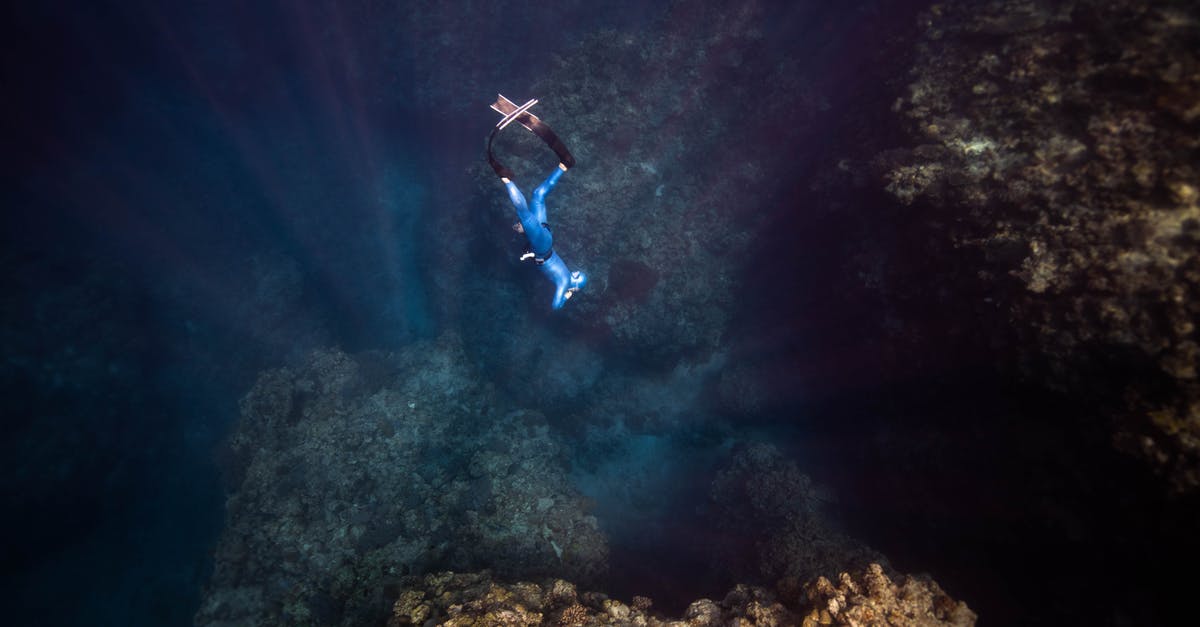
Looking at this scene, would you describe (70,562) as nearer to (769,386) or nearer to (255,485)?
(255,485)

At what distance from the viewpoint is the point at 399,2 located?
10.7m

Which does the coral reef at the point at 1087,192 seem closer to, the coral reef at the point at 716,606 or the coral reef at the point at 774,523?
the coral reef at the point at 716,606

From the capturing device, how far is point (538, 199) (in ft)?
19.9

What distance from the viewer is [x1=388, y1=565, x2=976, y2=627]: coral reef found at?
3793mm

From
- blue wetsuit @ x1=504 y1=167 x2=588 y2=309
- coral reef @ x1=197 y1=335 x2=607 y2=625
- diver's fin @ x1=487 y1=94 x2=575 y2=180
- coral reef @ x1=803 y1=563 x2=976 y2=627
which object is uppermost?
diver's fin @ x1=487 y1=94 x2=575 y2=180

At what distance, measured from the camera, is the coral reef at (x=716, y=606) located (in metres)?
3.79

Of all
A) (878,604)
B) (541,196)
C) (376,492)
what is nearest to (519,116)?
(541,196)

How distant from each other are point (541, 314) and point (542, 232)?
3.56m

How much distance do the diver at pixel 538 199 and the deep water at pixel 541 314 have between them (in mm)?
2012

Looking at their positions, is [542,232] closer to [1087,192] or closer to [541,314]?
[541,314]

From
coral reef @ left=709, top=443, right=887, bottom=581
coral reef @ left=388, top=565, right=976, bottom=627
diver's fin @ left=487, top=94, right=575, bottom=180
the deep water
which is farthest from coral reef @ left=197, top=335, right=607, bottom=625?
diver's fin @ left=487, top=94, right=575, bottom=180

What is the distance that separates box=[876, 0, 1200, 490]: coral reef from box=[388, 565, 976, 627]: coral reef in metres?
2.31

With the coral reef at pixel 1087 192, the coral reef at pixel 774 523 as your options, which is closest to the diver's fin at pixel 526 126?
the coral reef at pixel 1087 192

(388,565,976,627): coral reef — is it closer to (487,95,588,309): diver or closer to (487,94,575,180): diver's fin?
(487,95,588,309): diver
